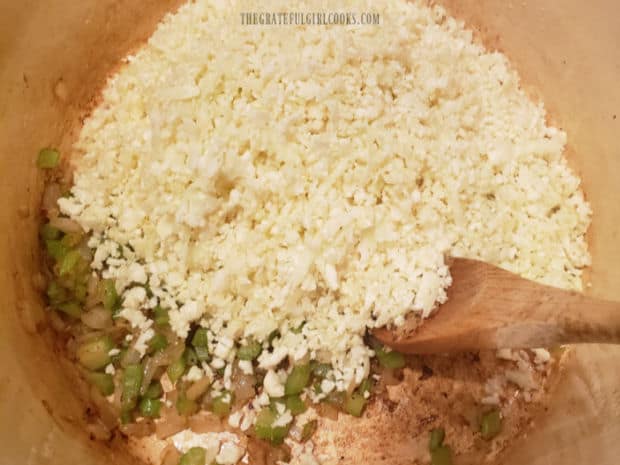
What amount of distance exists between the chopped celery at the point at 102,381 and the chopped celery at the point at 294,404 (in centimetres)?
47

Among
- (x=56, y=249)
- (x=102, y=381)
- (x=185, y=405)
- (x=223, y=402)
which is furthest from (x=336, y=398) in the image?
(x=56, y=249)

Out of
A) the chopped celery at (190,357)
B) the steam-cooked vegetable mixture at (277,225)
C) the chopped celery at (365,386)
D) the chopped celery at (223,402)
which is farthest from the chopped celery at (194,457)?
the chopped celery at (365,386)

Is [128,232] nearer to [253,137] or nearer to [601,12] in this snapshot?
[253,137]

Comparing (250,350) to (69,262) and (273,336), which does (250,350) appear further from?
(69,262)

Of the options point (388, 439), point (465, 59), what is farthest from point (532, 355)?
point (465, 59)

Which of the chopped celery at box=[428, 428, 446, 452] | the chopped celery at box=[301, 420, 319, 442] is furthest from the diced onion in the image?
the chopped celery at box=[428, 428, 446, 452]

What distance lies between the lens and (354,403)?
155 cm

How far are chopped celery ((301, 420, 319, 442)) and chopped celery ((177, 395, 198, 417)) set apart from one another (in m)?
0.30

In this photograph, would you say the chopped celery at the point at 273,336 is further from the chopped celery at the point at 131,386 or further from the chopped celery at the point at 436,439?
the chopped celery at the point at 436,439

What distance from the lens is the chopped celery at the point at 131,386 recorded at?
1511 mm

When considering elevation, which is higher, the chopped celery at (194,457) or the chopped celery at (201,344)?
the chopped celery at (201,344)

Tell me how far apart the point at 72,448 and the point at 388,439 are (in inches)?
32.0

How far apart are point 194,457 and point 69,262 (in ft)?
1.99

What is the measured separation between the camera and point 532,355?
1.67m
